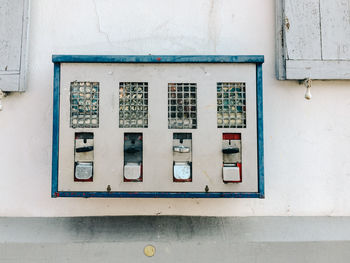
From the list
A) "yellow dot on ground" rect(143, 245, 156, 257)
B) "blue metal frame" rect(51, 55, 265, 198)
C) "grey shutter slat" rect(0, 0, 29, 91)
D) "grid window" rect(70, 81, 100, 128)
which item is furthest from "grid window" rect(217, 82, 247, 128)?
"grey shutter slat" rect(0, 0, 29, 91)

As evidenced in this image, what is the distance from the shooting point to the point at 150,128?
1.44 metres

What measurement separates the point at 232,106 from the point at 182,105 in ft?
0.91

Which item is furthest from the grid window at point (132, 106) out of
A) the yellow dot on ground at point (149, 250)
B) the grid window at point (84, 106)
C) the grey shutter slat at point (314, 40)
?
the grey shutter slat at point (314, 40)

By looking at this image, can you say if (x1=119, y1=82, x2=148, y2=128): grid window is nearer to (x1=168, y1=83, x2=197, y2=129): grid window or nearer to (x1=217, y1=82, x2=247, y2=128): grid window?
(x1=168, y1=83, x2=197, y2=129): grid window

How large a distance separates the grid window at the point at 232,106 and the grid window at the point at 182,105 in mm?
144

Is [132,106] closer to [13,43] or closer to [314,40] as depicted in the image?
[13,43]

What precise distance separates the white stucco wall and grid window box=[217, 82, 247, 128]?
0.39 metres

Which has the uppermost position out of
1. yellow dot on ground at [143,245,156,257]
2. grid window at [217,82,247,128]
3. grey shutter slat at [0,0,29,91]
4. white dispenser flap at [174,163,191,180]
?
grey shutter slat at [0,0,29,91]

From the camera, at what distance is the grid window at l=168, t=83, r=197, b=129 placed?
1.45 m

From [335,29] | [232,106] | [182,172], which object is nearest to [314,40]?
[335,29]

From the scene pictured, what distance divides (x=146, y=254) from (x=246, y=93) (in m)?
1.12

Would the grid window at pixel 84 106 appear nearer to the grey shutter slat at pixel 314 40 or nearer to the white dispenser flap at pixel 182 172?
the white dispenser flap at pixel 182 172

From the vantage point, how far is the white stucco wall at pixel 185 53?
5.70 feet

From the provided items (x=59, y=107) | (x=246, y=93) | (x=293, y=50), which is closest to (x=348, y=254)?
(x=246, y=93)
